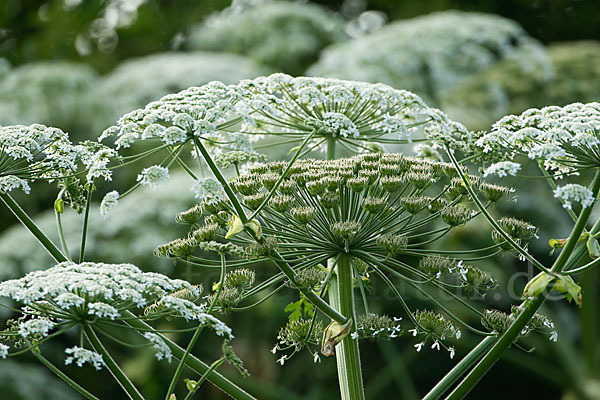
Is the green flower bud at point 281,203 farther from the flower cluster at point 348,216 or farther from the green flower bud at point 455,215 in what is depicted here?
the green flower bud at point 455,215

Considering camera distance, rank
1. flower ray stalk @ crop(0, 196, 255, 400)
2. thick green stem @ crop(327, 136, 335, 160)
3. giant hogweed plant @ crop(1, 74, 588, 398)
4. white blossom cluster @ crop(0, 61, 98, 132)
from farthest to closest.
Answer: white blossom cluster @ crop(0, 61, 98, 132) → thick green stem @ crop(327, 136, 335, 160) → flower ray stalk @ crop(0, 196, 255, 400) → giant hogweed plant @ crop(1, 74, 588, 398)

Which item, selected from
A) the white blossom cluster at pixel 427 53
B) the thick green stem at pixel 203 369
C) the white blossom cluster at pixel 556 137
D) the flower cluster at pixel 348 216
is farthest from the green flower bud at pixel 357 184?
the white blossom cluster at pixel 427 53

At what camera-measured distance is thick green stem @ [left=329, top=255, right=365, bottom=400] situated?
7.06 feet

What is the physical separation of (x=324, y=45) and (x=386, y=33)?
2427mm

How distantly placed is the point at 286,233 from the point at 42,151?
78 centimetres

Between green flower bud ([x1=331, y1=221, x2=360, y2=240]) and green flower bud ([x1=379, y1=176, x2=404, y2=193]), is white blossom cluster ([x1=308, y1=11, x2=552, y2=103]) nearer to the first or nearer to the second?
green flower bud ([x1=379, y1=176, x2=404, y2=193])

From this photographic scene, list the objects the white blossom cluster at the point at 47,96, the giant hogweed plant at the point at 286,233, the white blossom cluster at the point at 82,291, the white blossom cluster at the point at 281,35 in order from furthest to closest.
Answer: the white blossom cluster at the point at 281,35
the white blossom cluster at the point at 47,96
the giant hogweed plant at the point at 286,233
the white blossom cluster at the point at 82,291

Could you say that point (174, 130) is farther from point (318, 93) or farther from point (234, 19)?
point (234, 19)

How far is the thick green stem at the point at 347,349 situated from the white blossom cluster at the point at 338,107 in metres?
0.45

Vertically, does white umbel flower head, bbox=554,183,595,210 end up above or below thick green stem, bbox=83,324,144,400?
above

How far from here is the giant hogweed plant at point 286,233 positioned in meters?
1.74

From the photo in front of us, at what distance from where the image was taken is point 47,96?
8.19 metres

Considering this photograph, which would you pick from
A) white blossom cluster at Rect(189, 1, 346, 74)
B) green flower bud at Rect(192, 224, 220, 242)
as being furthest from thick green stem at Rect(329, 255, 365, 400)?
white blossom cluster at Rect(189, 1, 346, 74)

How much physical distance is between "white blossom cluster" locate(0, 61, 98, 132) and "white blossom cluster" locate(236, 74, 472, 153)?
6.11m
